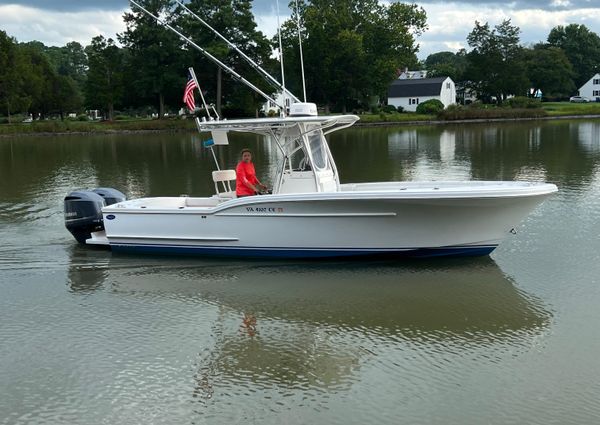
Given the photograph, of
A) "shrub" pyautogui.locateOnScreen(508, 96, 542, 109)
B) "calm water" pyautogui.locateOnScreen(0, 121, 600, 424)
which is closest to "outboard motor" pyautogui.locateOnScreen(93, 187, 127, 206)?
"calm water" pyautogui.locateOnScreen(0, 121, 600, 424)

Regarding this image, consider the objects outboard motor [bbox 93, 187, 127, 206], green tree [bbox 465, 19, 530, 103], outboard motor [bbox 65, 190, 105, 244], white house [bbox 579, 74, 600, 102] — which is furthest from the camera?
white house [bbox 579, 74, 600, 102]

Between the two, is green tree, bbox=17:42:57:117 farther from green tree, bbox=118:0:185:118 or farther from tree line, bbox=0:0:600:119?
green tree, bbox=118:0:185:118

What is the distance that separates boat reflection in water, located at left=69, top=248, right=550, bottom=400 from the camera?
736 cm

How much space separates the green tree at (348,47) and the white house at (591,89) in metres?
38.4

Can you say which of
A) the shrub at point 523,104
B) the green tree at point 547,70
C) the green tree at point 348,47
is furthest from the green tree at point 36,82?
the green tree at point 547,70

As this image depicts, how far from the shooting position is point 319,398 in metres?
6.49

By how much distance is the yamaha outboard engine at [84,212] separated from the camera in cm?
1227

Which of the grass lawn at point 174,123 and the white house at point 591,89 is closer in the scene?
the grass lawn at point 174,123

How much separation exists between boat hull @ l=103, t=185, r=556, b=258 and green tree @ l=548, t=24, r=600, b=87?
108745 mm

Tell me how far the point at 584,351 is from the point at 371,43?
250ft

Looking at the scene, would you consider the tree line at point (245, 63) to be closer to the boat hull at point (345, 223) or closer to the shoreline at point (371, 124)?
the shoreline at point (371, 124)

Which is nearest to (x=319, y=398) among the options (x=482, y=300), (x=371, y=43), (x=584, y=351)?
(x=584, y=351)

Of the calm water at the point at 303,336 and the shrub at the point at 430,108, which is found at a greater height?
the shrub at the point at 430,108

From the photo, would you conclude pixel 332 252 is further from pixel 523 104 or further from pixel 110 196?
pixel 523 104
